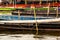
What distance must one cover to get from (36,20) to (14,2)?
576mm

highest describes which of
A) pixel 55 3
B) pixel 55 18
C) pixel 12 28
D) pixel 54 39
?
pixel 55 3

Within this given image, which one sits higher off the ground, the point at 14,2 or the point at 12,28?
the point at 14,2

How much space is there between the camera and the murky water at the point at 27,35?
7.04 ft

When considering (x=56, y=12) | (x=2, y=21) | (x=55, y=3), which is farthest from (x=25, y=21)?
(x=55, y=3)

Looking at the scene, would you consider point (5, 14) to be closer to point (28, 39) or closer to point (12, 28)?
point (12, 28)

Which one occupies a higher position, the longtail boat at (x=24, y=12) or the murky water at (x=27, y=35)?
the longtail boat at (x=24, y=12)

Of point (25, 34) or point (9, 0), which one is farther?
point (9, 0)

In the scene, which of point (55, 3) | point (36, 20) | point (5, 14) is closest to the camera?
point (36, 20)

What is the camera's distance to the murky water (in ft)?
7.04

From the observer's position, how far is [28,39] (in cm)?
212

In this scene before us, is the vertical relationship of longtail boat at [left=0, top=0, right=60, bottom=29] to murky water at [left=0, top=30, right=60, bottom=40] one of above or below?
above

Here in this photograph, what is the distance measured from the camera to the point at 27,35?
219 cm

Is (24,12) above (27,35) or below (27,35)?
above

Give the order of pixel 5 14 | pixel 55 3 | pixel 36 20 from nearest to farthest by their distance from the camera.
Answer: pixel 36 20, pixel 5 14, pixel 55 3
